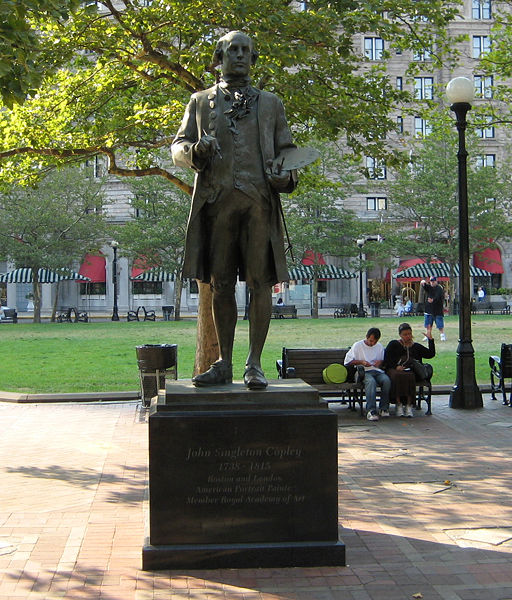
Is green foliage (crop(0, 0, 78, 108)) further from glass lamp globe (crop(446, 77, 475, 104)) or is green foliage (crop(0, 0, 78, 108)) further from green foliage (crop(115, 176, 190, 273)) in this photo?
green foliage (crop(115, 176, 190, 273))

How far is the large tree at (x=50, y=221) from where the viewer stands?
44.9 meters

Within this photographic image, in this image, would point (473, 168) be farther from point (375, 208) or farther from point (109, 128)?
point (109, 128)

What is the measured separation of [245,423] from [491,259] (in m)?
52.9

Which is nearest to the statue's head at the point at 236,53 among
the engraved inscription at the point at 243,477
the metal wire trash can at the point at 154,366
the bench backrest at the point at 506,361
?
the engraved inscription at the point at 243,477

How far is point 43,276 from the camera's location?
48875mm

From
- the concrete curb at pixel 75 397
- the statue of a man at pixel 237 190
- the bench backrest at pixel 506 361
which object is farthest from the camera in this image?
the concrete curb at pixel 75 397

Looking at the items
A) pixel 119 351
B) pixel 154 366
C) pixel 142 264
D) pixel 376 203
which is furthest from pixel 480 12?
pixel 154 366

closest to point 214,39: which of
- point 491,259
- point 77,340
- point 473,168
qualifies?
point 77,340

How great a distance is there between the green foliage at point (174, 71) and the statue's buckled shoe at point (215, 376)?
19.6 feet

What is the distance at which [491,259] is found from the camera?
5538cm

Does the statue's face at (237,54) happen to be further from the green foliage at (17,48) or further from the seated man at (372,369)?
the seated man at (372,369)

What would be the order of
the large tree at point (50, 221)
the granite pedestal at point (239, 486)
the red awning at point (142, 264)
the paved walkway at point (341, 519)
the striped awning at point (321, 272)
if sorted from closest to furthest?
the paved walkway at point (341, 519), the granite pedestal at point (239, 486), the large tree at point (50, 221), the red awning at point (142, 264), the striped awning at point (321, 272)

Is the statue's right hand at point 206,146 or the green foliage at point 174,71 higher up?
the green foliage at point 174,71

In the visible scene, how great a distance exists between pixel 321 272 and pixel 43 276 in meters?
17.6
